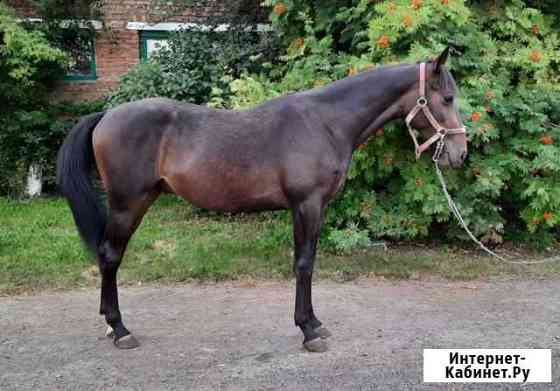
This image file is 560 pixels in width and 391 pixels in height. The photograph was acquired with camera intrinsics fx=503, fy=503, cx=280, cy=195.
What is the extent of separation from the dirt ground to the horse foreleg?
0.12 metres

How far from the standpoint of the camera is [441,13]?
5613 millimetres

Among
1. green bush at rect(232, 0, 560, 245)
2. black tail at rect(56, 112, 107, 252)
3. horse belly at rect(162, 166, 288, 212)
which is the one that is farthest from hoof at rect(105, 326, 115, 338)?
green bush at rect(232, 0, 560, 245)

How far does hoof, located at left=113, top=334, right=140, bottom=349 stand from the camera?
3801mm

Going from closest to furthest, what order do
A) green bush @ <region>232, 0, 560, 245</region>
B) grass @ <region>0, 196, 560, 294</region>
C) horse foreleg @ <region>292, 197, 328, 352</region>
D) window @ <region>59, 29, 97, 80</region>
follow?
1. horse foreleg @ <region>292, 197, 328, 352</region>
2. grass @ <region>0, 196, 560, 294</region>
3. green bush @ <region>232, 0, 560, 245</region>
4. window @ <region>59, 29, 97, 80</region>

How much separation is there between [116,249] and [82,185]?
56 cm

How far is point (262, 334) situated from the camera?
4059 millimetres

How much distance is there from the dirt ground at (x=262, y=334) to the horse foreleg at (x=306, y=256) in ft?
0.41

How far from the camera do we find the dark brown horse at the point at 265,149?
3637 mm

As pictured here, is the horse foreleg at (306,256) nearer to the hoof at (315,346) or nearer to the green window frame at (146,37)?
the hoof at (315,346)

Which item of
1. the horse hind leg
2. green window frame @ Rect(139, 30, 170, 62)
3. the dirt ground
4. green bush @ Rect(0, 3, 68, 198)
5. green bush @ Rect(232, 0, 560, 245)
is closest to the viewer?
the dirt ground

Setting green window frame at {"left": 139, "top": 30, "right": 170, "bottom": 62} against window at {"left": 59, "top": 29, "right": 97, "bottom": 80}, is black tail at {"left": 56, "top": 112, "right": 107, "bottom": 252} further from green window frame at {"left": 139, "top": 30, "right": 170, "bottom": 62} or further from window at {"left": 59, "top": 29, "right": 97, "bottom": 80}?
green window frame at {"left": 139, "top": 30, "right": 170, "bottom": 62}

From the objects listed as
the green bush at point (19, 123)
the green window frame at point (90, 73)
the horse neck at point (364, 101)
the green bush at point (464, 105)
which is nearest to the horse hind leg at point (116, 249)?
the horse neck at point (364, 101)

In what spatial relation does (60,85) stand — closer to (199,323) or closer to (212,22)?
(212,22)

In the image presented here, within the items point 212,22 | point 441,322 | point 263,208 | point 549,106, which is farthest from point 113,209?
point 212,22
